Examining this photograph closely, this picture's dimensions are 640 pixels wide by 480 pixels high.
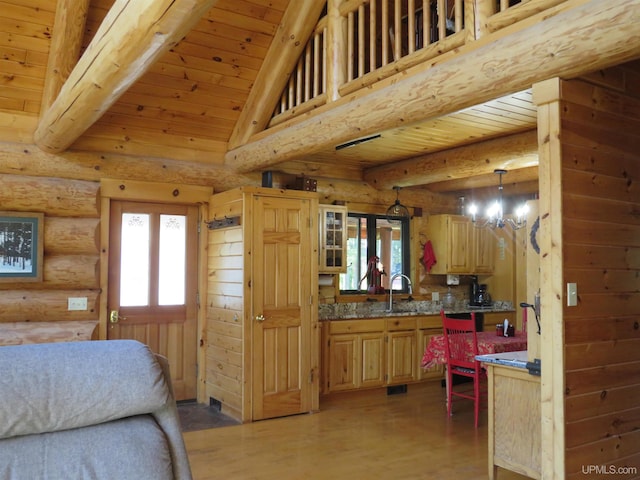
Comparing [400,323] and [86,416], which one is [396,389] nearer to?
[400,323]

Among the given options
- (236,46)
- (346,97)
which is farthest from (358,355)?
(236,46)

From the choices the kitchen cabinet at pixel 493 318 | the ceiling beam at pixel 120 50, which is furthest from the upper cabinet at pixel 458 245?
Answer: the ceiling beam at pixel 120 50

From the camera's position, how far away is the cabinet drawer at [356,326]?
233 inches

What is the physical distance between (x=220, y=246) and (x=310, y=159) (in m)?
1.55

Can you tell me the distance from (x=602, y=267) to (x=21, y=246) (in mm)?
4470

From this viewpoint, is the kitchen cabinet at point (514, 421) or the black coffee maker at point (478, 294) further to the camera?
the black coffee maker at point (478, 294)

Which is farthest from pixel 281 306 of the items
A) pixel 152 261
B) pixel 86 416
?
pixel 86 416

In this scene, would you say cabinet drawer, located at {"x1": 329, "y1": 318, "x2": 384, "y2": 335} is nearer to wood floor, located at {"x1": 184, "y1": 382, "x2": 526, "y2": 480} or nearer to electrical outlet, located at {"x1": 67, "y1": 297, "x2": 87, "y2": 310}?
wood floor, located at {"x1": 184, "y1": 382, "x2": 526, "y2": 480}

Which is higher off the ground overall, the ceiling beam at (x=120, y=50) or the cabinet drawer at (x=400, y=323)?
the ceiling beam at (x=120, y=50)

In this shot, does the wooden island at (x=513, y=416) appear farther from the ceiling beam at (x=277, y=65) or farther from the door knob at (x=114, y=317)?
the door knob at (x=114, y=317)

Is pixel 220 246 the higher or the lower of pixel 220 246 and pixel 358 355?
the higher

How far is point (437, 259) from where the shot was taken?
7.41m

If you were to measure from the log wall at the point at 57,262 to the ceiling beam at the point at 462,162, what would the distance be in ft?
10.8

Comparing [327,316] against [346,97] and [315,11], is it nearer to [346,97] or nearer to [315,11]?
[346,97]
